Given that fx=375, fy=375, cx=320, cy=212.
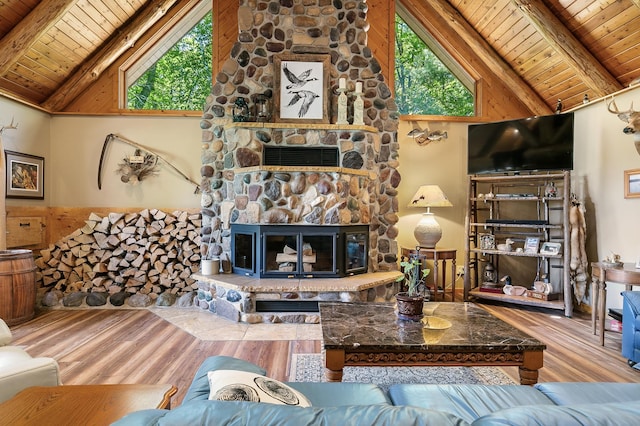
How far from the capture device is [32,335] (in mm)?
3488

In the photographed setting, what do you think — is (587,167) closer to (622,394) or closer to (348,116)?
(348,116)

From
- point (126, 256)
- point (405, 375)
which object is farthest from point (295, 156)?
point (405, 375)

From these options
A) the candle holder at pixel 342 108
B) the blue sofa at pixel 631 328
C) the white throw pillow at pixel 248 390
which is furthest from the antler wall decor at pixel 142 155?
the blue sofa at pixel 631 328

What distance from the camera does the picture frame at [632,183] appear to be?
149 inches

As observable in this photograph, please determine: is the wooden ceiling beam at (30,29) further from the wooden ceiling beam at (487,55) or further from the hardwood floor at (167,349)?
the wooden ceiling beam at (487,55)

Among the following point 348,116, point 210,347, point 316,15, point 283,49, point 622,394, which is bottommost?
point 210,347

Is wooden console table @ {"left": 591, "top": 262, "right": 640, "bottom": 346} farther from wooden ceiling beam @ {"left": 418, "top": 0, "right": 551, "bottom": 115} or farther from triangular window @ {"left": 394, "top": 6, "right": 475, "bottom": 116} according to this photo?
triangular window @ {"left": 394, "top": 6, "right": 475, "bottom": 116}

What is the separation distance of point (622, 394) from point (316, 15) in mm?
4681

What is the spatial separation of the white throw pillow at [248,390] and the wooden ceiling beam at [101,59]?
5.04 meters

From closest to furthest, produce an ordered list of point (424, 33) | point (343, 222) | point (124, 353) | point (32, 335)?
1. point (124, 353)
2. point (32, 335)
3. point (343, 222)
4. point (424, 33)

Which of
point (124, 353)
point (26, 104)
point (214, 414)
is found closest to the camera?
point (214, 414)

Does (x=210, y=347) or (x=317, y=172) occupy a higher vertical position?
(x=317, y=172)

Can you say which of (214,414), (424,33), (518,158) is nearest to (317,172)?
(518,158)

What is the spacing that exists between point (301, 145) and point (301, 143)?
2 cm
